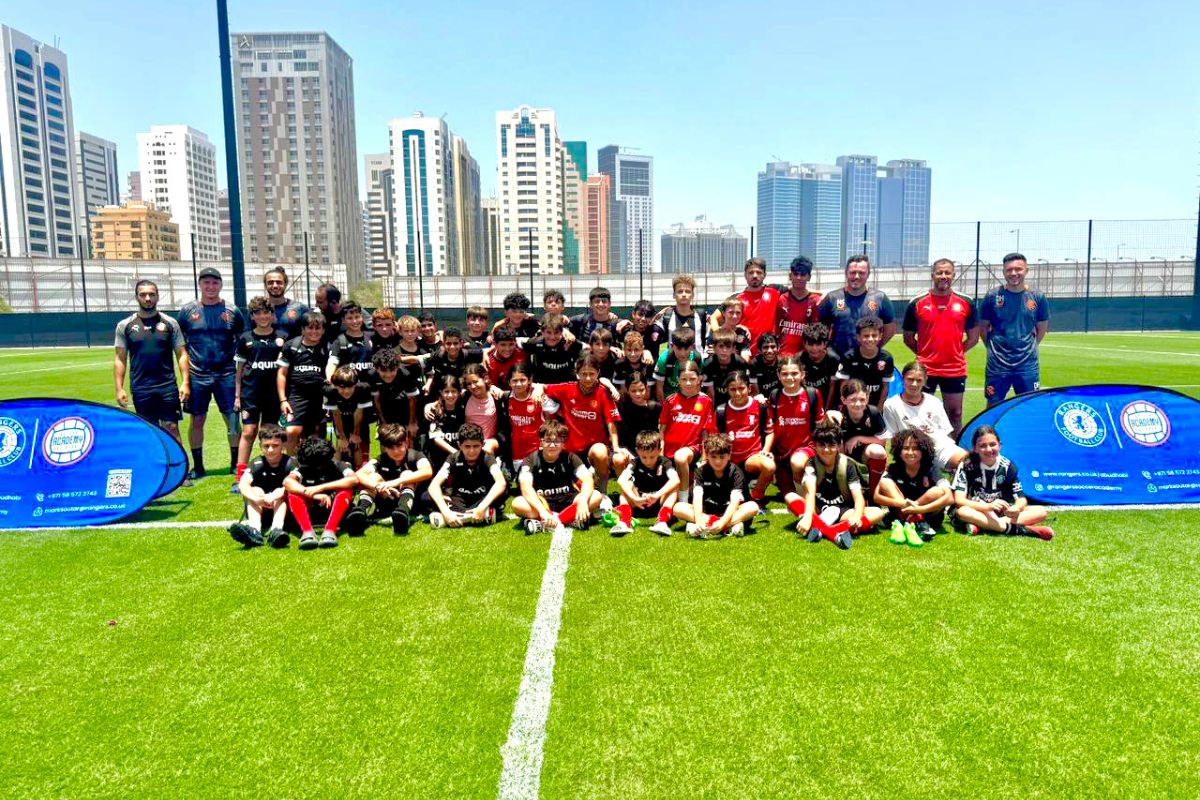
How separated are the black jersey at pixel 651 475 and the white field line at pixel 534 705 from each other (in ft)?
5.37

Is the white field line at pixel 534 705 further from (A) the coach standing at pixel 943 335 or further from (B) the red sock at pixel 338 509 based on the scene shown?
(A) the coach standing at pixel 943 335

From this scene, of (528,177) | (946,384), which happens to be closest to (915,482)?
(946,384)

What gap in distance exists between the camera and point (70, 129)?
133375 millimetres

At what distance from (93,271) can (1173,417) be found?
47.7 metres

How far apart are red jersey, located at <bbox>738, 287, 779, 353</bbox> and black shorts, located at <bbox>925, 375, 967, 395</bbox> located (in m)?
1.65

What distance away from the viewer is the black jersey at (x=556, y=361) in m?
7.34

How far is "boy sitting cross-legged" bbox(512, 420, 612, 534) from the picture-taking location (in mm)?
6035

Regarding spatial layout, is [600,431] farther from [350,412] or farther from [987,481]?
[987,481]

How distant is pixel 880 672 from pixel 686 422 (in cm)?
327

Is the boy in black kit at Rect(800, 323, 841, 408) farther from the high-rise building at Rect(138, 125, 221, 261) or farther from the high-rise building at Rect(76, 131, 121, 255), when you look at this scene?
the high-rise building at Rect(76, 131, 121, 255)

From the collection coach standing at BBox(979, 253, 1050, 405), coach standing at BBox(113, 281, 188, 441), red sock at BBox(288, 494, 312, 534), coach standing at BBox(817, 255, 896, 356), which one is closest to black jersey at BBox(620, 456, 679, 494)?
coach standing at BBox(817, 255, 896, 356)

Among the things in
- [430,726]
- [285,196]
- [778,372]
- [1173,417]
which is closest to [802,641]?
[430,726]

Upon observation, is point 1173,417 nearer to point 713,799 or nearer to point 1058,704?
point 1058,704

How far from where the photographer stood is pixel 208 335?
757 centimetres
